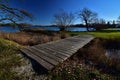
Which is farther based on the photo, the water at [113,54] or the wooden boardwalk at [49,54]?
the water at [113,54]

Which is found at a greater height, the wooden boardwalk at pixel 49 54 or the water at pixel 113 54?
the wooden boardwalk at pixel 49 54

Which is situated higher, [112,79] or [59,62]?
[59,62]

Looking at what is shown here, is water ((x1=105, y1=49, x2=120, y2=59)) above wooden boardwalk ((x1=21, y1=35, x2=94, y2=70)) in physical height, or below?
below

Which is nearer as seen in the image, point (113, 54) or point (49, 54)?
point (49, 54)

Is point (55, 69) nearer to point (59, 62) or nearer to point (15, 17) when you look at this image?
point (59, 62)

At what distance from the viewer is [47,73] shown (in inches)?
189

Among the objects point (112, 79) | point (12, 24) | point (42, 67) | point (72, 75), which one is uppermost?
point (12, 24)

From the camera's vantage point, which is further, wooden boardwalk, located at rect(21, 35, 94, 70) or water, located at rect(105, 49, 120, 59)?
water, located at rect(105, 49, 120, 59)

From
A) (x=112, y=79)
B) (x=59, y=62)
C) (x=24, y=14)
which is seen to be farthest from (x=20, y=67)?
(x=24, y=14)

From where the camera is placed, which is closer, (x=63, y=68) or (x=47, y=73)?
(x=47, y=73)

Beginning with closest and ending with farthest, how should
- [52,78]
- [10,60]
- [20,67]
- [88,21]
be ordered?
[52,78] → [20,67] → [10,60] → [88,21]

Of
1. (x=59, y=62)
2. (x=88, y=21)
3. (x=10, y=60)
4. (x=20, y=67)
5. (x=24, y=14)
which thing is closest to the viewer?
(x=20, y=67)

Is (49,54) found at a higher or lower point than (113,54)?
higher

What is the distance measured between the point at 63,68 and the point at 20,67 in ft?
5.16
